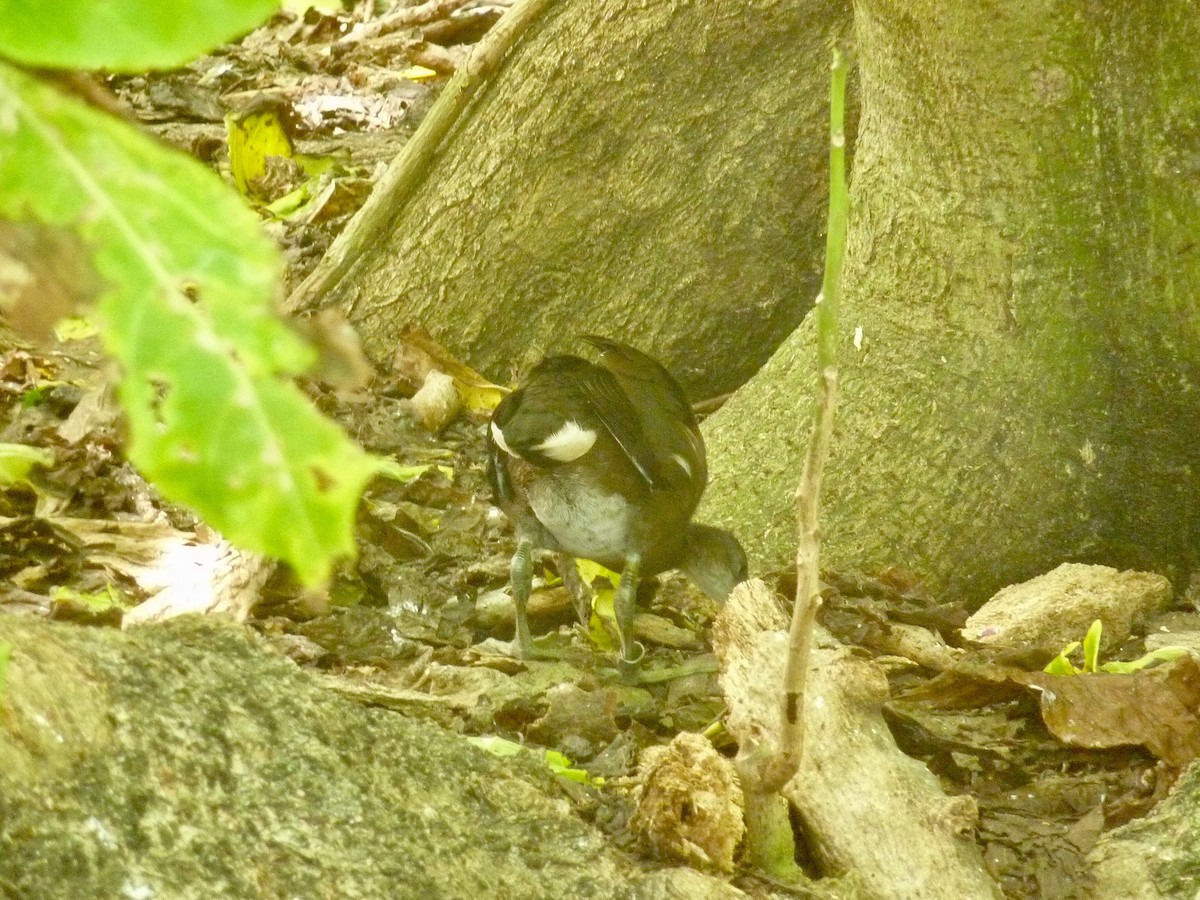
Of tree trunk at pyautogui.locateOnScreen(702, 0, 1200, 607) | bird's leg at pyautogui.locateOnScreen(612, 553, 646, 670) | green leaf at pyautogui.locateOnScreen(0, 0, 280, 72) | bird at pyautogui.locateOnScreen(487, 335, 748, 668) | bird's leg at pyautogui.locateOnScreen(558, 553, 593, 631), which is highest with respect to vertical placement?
tree trunk at pyautogui.locateOnScreen(702, 0, 1200, 607)

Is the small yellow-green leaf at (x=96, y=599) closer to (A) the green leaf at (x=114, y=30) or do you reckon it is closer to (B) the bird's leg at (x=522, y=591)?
(B) the bird's leg at (x=522, y=591)

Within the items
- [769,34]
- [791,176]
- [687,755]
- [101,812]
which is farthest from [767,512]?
[101,812]

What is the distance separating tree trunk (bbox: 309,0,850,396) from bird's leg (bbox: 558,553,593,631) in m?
1.06

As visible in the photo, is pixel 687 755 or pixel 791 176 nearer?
pixel 687 755

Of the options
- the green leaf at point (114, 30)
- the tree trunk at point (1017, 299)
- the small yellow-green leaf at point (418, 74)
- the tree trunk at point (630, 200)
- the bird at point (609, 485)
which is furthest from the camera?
the small yellow-green leaf at point (418, 74)

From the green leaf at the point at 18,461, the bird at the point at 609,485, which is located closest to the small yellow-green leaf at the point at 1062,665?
the bird at the point at 609,485

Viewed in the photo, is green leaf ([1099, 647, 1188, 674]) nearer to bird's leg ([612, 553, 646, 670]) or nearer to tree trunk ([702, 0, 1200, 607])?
tree trunk ([702, 0, 1200, 607])

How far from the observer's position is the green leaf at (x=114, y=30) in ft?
1.57

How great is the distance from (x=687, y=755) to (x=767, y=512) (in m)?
1.99

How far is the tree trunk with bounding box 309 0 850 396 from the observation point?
452 cm

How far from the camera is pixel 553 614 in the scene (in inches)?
157

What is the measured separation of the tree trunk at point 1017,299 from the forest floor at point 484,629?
302mm

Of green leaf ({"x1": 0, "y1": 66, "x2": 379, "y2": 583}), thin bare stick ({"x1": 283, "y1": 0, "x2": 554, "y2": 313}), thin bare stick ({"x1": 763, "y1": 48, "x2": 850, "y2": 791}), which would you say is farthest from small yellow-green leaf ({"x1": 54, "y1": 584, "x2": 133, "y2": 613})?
green leaf ({"x1": 0, "y1": 66, "x2": 379, "y2": 583})

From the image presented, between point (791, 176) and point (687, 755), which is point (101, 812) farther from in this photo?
point (791, 176)
